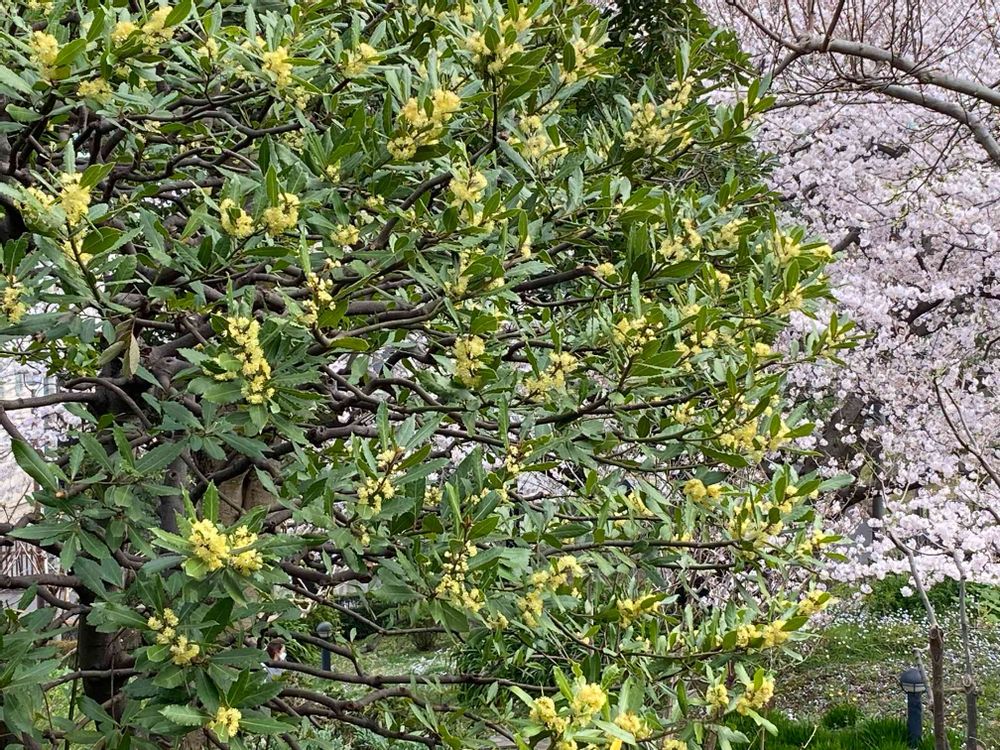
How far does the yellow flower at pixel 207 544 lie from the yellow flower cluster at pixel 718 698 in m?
1.02

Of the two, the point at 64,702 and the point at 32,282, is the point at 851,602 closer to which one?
the point at 64,702

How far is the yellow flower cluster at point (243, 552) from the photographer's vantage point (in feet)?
4.48

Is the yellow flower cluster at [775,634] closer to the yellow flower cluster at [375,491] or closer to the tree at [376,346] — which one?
the tree at [376,346]

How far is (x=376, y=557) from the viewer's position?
1800 mm

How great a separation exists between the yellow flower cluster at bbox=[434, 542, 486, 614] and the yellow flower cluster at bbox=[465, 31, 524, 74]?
84 cm

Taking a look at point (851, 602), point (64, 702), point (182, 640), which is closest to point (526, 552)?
point (182, 640)

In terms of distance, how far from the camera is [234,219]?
1492mm

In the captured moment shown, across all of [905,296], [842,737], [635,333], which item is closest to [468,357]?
[635,333]

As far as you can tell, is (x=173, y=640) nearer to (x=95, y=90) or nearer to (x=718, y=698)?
(x=95, y=90)

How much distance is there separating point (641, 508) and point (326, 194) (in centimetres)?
98

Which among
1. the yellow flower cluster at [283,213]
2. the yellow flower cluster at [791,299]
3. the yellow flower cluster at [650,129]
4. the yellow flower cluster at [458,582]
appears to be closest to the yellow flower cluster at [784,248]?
the yellow flower cluster at [791,299]

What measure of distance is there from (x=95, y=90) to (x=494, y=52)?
660 millimetres

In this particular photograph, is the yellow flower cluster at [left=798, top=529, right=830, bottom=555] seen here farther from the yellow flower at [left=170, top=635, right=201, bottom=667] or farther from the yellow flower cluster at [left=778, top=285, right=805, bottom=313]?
the yellow flower at [left=170, top=635, right=201, bottom=667]

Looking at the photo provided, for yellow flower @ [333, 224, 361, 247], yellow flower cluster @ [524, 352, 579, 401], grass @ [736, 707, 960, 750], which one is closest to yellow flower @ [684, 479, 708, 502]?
yellow flower cluster @ [524, 352, 579, 401]
